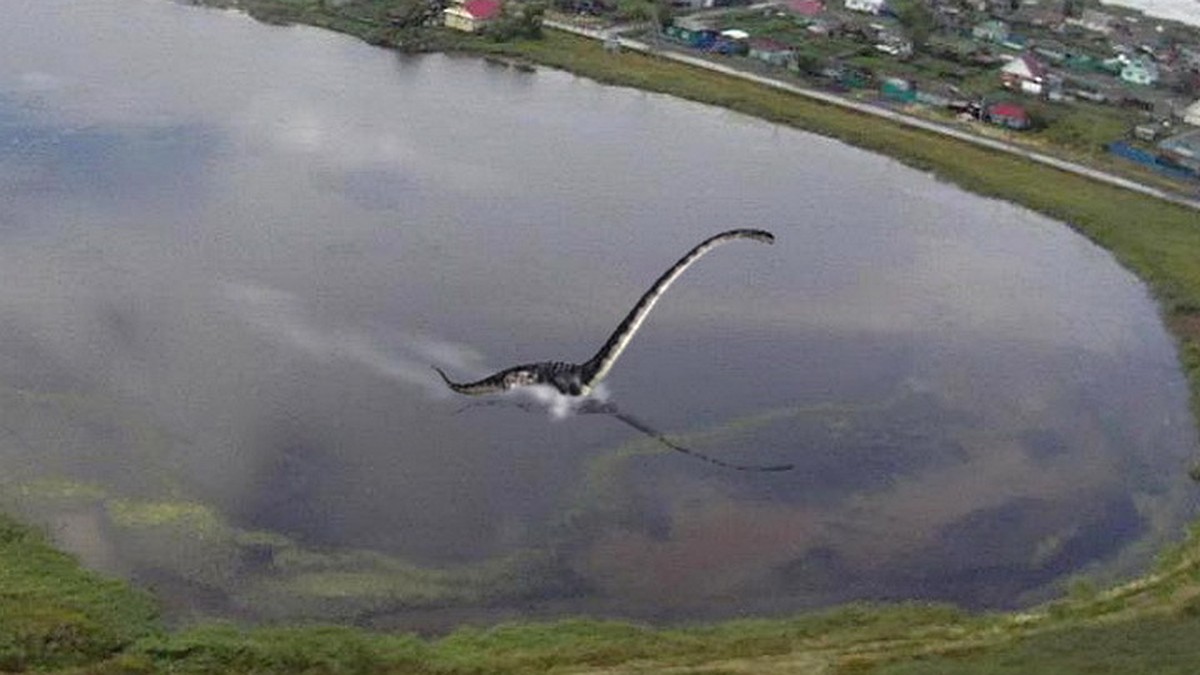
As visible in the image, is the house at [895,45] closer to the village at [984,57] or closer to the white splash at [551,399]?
the village at [984,57]

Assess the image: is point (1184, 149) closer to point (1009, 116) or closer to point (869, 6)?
point (1009, 116)

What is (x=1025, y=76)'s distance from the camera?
70562mm

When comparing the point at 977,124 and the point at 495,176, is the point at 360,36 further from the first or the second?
the point at 977,124

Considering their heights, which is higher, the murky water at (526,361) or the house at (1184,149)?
the house at (1184,149)

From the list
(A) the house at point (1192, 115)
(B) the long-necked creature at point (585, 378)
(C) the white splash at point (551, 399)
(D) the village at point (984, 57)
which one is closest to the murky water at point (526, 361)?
(C) the white splash at point (551, 399)

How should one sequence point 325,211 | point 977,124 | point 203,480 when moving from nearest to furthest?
1. point 203,480
2. point 325,211
3. point 977,124

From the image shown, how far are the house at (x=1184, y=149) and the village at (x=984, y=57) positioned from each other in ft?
0.27

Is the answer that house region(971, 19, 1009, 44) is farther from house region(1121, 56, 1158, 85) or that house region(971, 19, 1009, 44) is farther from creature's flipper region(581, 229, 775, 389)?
creature's flipper region(581, 229, 775, 389)

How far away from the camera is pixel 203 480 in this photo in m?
29.4

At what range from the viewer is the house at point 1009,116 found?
210 feet

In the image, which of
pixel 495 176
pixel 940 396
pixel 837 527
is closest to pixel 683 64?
pixel 495 176

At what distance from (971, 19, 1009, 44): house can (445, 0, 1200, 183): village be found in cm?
10

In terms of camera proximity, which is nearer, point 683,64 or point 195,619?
point 195,619

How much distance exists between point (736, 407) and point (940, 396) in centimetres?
625
